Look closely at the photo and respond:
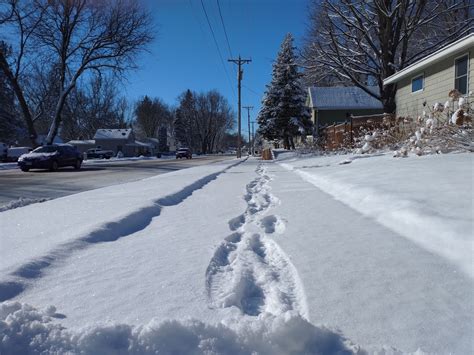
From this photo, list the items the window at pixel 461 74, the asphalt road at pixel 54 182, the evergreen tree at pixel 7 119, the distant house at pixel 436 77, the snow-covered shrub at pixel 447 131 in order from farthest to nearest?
the evergreen tree at pixel 7 119 < the window at pixel 461 74 < the distant house at pixel 436 77 < the asphalt road at pixel 54 182 < the snow-covered shrub at pixel 447 131

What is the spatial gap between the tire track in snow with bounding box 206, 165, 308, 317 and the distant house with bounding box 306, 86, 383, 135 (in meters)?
30.6

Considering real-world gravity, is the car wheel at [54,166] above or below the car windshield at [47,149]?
below

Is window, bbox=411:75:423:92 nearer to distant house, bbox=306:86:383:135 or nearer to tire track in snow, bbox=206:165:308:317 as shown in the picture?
tire track in snow, bbox=206:165:308:317

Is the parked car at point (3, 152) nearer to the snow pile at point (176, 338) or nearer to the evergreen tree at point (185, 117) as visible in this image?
the snow pile at point (176, 338)

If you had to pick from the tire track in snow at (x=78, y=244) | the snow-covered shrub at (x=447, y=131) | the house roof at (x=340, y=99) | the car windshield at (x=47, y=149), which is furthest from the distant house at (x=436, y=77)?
the house roof at (x=340, y=99)

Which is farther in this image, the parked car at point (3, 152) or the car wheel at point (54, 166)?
the parked car at point (3, 152)

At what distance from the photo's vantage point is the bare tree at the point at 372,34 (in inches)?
605

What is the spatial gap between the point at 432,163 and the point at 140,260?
4595 millimetres

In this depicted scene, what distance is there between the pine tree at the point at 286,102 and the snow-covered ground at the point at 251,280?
2518cm

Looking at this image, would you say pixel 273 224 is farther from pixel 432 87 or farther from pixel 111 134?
pixel 111 134

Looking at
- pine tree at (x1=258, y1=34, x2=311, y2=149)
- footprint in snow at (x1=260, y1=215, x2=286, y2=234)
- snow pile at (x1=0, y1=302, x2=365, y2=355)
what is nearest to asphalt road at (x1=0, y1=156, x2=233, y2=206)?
footprint in snow at (x1=260, y1=215, x2=286, y2=234)

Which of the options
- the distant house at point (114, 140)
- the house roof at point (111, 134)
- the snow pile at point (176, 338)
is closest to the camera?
the snow pile at point (176, 338)

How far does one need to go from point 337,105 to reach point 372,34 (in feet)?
46.2

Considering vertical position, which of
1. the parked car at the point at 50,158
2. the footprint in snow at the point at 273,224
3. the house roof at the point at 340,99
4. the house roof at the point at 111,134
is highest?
the house roof at the point at 340,99
